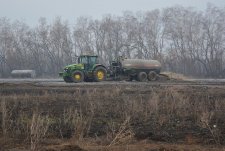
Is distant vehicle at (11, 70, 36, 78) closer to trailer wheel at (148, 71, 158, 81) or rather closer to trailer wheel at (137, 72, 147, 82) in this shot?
trailer wheel at (137, 72, 147, 82)

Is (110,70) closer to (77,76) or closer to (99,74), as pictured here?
(99,74)

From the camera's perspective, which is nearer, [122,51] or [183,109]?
[183,109]

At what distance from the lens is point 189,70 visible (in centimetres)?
6303

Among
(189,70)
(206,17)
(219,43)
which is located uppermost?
(206,17)

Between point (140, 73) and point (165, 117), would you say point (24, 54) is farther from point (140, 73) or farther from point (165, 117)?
point (165, 117)

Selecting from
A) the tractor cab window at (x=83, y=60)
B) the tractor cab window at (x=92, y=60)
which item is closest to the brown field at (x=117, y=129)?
the tractor cab window at (x=83, y=60)

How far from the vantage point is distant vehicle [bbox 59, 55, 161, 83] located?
99.7ft

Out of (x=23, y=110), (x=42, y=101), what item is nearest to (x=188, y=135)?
(x=23, y=110)

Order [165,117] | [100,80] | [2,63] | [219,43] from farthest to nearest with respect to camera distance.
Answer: [2,63], [219,43], [100,80], [165,117]

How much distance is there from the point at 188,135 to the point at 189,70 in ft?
182

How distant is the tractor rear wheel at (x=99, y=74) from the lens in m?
30.6

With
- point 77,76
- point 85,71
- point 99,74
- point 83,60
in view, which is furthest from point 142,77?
point 77,76

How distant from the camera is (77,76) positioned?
30156 millimetres

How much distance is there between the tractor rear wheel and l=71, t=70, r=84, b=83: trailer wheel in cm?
108
